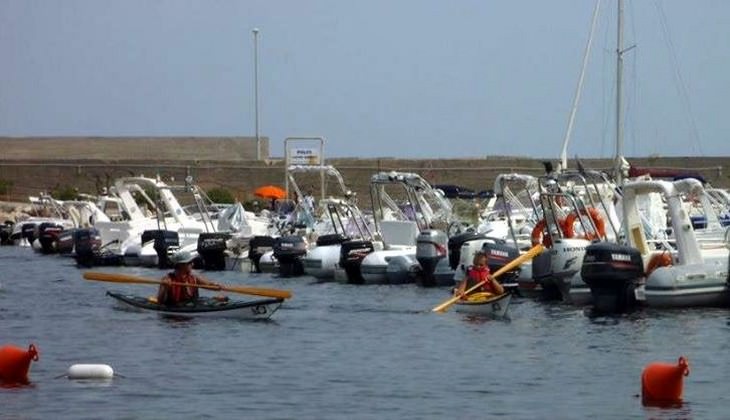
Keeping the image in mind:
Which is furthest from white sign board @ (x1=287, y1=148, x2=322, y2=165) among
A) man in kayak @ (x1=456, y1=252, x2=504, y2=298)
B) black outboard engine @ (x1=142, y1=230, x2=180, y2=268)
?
man in kayak @ (x1=456, y1=252, x2=504, y2=298)

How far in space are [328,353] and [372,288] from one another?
13858 millimetres

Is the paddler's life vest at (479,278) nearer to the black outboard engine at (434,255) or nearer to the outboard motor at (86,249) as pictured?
the black outboard engine at (434,255)

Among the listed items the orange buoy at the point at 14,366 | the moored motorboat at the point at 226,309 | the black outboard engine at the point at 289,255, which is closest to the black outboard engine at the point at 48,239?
the black outboard engine at the point at 289,255

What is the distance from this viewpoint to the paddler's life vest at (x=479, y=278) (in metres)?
33.5

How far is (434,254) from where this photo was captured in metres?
41.9

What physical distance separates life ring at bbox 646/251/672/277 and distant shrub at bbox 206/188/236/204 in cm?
5498

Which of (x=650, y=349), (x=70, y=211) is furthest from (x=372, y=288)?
(x=70, y=211)

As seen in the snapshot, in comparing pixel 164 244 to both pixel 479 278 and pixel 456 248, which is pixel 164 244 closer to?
pixel 456 248

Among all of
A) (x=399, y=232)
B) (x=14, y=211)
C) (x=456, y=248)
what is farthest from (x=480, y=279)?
(x=14, y=211)

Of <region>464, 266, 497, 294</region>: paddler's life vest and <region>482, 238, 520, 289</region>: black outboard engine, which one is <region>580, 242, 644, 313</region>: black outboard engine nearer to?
<region>464, 266, 497, 294</region>: paddler's life vest

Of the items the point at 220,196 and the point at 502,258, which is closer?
the point at 502,258

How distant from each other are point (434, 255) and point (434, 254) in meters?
0.02

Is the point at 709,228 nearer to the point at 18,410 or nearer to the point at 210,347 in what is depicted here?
the point at 210,347

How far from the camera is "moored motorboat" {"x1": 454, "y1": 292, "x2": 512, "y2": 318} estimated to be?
32.7 metres
